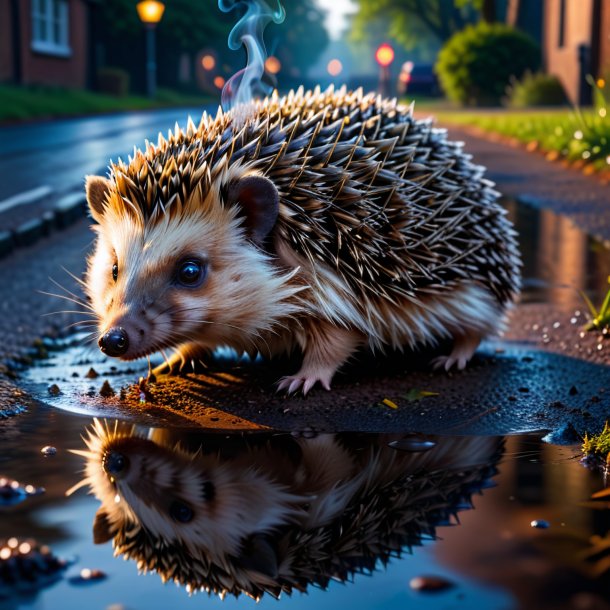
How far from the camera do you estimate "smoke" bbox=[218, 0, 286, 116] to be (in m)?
4.94

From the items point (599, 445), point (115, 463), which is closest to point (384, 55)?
point (599, 445)

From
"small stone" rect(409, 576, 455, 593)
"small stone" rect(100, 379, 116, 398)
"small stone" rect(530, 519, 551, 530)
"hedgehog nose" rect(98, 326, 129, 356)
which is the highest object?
"hedgehog nose" rect(98, 326, 129, 356)

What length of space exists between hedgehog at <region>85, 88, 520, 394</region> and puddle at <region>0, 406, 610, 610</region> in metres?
0.54

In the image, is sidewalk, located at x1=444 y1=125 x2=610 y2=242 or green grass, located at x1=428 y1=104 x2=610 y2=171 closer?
sidewalk, located at x1=444 y1=125 x2=610 y2=242

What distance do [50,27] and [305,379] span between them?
115 feet

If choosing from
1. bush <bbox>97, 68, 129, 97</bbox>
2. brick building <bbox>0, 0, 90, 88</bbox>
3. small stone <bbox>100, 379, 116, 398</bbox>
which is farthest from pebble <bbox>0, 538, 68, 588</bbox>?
bush <bbox>97, 68, 129, 97</bbox>

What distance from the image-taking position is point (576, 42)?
2802 centimetres

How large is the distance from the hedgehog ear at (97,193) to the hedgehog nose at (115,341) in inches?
28.6

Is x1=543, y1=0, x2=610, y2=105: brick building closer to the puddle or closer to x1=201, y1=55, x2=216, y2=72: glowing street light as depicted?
the puddle

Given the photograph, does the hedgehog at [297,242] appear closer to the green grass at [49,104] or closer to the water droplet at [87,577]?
the water droplet at [87,577]

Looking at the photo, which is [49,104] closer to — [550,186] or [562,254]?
[550,186]

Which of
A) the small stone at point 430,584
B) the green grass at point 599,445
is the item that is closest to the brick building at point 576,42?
the green grass at point 599,445

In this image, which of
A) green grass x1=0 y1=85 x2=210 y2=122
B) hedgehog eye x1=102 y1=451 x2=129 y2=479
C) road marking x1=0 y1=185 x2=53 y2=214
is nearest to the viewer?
hedgehog eye x1=102 y1=451 x2=129 y2=479

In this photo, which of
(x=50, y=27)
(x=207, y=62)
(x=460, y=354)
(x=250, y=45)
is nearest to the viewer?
(x=460, y=354)
